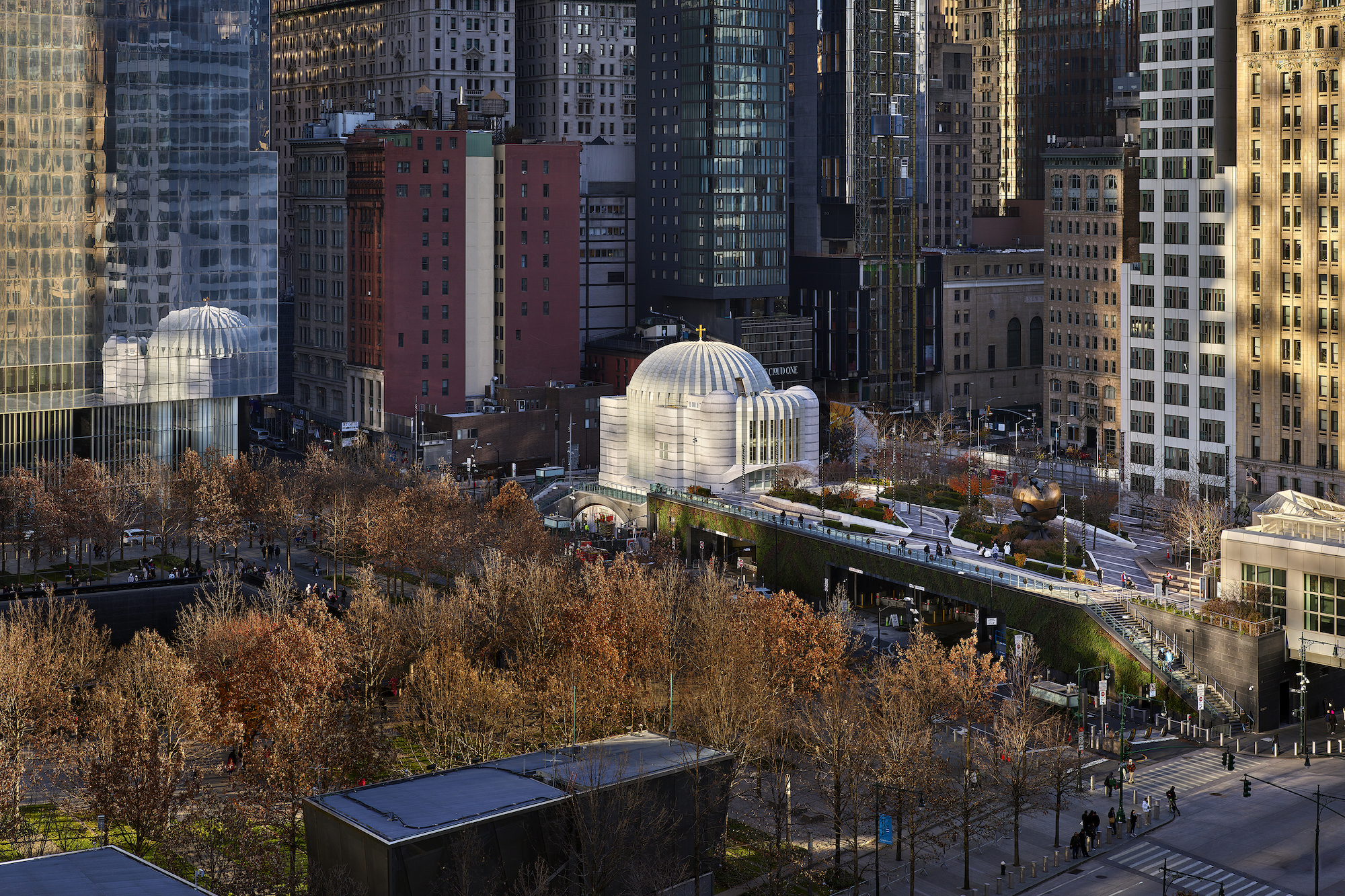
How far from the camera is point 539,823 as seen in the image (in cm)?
7956

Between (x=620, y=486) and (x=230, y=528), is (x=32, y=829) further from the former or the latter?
(x=620, y=486)

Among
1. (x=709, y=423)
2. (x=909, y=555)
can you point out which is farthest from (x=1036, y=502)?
(x=709, y=423)

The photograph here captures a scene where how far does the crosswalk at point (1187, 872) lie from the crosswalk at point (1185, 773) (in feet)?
23.7

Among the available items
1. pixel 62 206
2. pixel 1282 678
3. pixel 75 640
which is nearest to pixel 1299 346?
pixel 1282 678

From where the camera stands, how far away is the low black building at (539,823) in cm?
7544

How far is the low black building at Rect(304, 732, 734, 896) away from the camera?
2970 inches

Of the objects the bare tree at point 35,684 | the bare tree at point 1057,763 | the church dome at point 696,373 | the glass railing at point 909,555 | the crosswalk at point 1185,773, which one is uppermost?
the church dome at point 696,373

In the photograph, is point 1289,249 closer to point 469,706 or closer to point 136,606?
point 469,706

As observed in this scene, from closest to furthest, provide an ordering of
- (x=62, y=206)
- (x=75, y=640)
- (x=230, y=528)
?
(x=75, y=640)
(x=230, y=528)
(x=62, y=206)

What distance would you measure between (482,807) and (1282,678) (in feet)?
200

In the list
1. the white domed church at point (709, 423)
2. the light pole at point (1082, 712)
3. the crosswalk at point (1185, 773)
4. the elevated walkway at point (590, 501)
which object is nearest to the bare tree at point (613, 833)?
the light pole at point (1082, 712)

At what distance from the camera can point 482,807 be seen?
258 feet

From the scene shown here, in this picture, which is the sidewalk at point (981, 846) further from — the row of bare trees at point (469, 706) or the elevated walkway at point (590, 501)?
the elevated walkway at point (590, 501)

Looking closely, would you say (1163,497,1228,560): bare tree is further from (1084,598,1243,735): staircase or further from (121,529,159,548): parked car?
(121,529,159,548): parked car
